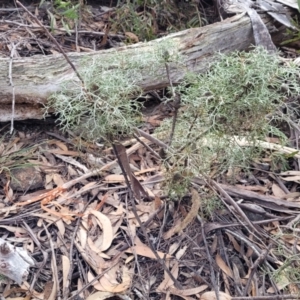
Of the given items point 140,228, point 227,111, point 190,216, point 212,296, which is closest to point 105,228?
Answer: point 140,228

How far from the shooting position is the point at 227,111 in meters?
1.24

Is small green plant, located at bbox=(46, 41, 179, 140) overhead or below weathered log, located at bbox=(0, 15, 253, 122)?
overhead

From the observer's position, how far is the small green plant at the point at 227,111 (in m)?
1.21

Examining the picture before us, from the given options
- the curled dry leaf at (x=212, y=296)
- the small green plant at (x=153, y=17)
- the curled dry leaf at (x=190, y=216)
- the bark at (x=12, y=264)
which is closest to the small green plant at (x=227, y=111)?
the curled dry leaf at (x=190, y=216)

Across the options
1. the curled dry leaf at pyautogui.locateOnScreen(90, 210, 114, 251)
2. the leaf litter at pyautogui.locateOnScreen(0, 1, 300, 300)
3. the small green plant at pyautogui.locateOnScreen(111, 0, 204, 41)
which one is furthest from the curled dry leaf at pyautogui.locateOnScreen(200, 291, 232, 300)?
the small green plant at pyautogui.locateOnScreen(111, 0, 204, 41)

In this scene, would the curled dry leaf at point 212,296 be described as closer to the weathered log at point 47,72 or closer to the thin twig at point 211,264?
the thin twig at point 211,264

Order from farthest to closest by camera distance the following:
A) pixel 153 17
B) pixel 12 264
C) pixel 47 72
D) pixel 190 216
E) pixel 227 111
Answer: pixel 153 17
pixel 47 72
pixel 190 216
pixel 12 264
pixel 227 111

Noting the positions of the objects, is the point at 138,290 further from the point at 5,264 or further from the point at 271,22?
the point at 271,22

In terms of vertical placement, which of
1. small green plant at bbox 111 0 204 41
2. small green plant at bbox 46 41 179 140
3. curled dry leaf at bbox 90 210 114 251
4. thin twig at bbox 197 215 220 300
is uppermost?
small green plant at bbox 46 41 179 140

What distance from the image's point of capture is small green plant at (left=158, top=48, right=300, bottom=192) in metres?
1.21

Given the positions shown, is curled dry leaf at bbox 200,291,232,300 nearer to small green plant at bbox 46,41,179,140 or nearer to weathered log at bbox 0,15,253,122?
small green plant at bbox 46,41,179,140

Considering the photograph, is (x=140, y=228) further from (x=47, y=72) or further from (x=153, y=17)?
(x=153, y=17)

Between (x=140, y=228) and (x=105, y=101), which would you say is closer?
(x=105, y=101)

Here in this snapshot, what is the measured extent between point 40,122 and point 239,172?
776 millimetres
